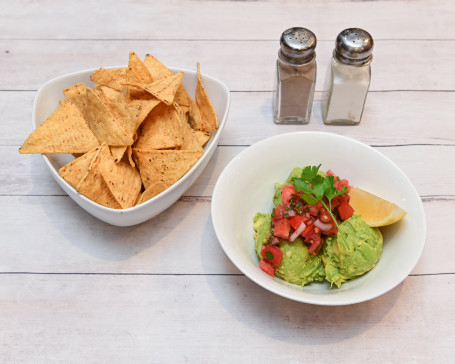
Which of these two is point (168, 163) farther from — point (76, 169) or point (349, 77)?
point (349, 77)

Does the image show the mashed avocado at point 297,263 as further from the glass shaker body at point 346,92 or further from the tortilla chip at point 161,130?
the glass shaker body at point 346,92

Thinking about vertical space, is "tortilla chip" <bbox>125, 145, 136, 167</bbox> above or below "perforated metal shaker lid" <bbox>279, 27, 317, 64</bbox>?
below

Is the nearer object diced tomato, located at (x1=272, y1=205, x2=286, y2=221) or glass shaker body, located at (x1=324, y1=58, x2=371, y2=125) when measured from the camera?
diced tomato, located at (x1=272, y1=205, x2=286, y2=221)

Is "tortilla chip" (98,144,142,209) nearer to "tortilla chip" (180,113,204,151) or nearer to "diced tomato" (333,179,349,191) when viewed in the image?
"tortilla chip" (180,113,204,151)

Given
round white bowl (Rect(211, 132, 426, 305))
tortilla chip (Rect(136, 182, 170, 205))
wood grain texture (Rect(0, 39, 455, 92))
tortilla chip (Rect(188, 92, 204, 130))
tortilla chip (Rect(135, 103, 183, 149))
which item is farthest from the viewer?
wood grain texture (Rect(0, 39, 455, 92))

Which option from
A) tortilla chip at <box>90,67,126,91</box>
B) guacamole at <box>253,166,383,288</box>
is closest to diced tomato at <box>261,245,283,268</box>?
guacamole at <box>253,166,383,288</box>

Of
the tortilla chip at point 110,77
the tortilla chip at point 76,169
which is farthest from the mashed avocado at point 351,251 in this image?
the tortilla chip at point 110,77
